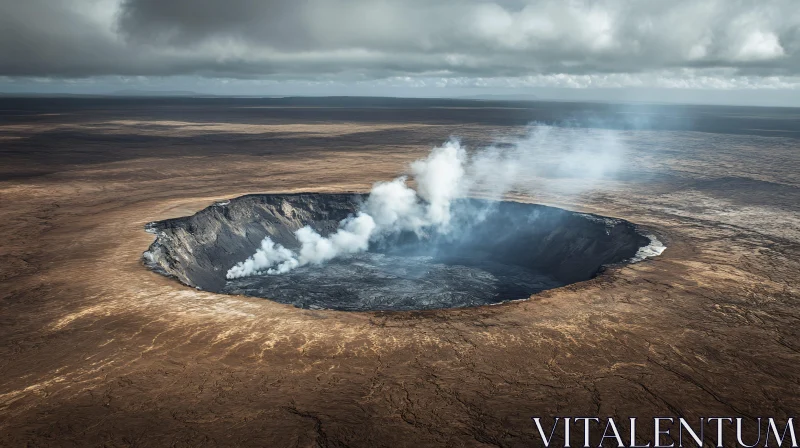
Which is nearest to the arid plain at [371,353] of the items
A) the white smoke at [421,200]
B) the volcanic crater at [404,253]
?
the volcanic crater at [404,253]

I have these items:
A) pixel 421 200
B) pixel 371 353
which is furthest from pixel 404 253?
pixel 371 353

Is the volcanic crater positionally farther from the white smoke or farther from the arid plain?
the arid plain

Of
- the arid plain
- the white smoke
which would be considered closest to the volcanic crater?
the white smoke

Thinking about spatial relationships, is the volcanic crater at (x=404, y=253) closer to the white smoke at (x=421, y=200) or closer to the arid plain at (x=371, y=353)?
the white smoke at (x=421, y=200)

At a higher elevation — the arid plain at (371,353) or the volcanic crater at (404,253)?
the arid plain at (371,353)

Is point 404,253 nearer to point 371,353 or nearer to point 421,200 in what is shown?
point 421,200

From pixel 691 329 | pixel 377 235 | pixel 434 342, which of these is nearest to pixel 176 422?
pixel 434 342

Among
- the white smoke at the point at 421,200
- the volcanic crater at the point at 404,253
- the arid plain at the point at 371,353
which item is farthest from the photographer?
the white smoke at the point at 421,200
